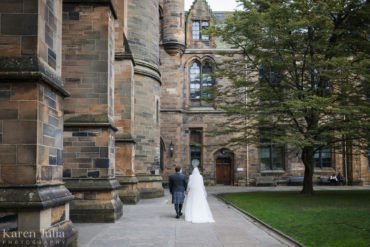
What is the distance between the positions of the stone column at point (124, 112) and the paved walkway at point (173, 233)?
4176 millimetres

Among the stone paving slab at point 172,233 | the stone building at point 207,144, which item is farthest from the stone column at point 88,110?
the stone building at point 207,144

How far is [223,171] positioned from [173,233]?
27.6 metres

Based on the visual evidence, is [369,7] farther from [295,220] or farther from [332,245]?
[332,245]

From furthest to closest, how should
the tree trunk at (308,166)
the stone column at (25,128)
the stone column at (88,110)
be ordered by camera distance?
the tree trunk at (308,166) < the stone column at (88,110) < the stone column at (25,128)

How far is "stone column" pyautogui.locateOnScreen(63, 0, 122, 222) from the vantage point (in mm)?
13734

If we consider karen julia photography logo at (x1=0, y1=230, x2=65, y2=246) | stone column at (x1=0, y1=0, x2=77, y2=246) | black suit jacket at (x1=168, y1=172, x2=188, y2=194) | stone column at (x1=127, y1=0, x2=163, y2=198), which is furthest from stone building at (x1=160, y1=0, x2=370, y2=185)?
karen julia photography logo at (x1=0, y1=230, x2=65, y2=246)

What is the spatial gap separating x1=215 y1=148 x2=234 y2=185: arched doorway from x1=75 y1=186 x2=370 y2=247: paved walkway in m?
23.1

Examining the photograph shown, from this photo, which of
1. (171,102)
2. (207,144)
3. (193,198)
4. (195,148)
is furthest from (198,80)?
(193,198)

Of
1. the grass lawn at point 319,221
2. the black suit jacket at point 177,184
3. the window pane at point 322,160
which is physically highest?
the window pane at point 322,160

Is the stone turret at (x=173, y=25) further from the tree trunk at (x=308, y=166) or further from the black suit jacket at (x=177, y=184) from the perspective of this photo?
the black suit jacket at (x=177, y=184)

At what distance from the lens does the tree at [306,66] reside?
71.8ft

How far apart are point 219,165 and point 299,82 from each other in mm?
15500

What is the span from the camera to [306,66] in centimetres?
2359

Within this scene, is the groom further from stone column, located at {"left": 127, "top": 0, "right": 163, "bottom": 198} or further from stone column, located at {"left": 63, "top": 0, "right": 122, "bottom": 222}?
stone column, located at {"left": 127, "top": 0, "right": 163, "bottom": 198}
